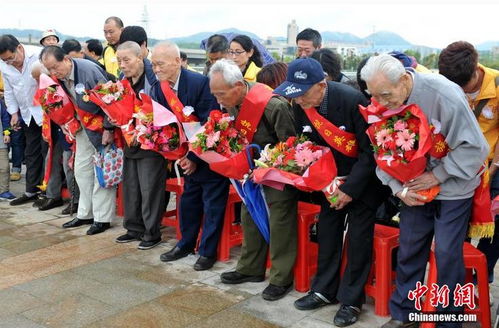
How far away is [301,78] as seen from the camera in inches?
144

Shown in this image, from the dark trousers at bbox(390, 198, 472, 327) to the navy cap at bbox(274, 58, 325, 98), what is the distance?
1.01 m

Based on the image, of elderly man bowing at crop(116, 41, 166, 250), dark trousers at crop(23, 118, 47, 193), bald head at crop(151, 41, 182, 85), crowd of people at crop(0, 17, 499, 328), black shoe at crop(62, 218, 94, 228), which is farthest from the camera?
dark trousers at crop(23, 118, 47, 193)

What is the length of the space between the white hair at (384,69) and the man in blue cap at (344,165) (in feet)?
1.59

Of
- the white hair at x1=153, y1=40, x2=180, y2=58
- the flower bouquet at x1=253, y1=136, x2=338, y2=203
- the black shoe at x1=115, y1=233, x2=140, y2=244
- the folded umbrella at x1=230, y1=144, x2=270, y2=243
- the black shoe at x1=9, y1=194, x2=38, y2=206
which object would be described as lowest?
the black shoe at x1=9, y1=194, x2=38, y2=206

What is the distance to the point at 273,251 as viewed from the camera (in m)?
4.27

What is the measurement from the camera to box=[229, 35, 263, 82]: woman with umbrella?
592cm

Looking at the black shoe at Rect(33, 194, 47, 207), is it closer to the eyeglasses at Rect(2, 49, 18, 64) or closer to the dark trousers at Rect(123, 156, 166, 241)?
the eyeglasses at Rect(2, 49, 18, 64)

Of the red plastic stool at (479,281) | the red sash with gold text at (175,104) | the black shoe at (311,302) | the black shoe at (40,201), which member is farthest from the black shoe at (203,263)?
the black shoe at (40,201)

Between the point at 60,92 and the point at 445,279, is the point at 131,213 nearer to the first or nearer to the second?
the point at 60,92

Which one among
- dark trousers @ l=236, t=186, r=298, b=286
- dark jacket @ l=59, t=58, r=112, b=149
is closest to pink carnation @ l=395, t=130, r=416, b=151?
dark trousers @ l=236, t=186, r=298, b=286

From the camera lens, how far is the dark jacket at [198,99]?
15.8 feet

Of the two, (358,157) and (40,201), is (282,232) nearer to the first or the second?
(358,157)

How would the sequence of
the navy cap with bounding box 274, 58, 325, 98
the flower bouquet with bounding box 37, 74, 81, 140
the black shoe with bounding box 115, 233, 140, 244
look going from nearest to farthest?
the navy cap with bounding box 274, 58, 325, 98 < the black shoe with bounding box 115, 233, 140, 244 < the flower bouquet with bounding box 37, 74, 81, 140

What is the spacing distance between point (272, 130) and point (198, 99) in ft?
2.77
